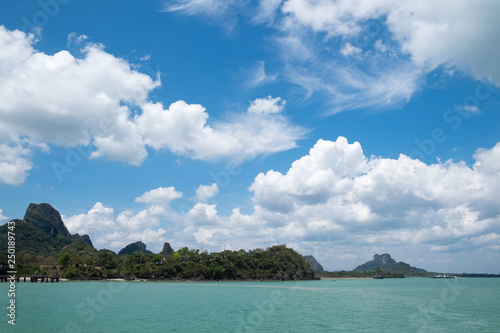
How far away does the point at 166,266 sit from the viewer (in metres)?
157

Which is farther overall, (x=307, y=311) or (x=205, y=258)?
(x=205, y=258)

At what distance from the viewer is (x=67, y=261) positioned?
141375 mm

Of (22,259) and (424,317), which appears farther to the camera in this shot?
(22,259)

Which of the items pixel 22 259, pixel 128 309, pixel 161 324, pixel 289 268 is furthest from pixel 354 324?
pixel 289 268

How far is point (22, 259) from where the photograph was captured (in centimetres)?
13838

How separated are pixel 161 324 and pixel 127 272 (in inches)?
4784

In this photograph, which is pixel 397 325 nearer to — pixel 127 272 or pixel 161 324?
pixel 161 324

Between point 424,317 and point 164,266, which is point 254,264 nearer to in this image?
point 164,266

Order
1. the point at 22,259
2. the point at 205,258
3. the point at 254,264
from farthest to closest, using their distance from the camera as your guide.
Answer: the point at 254,264
the point at 205,258
the point at 22,259

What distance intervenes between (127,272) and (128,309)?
353 feet

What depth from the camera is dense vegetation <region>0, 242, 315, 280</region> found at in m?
141

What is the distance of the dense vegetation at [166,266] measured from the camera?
5556 inches

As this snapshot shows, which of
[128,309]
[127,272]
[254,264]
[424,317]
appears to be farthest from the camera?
[254,264]

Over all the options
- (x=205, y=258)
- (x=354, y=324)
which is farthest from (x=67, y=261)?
(x=354, y=324)
